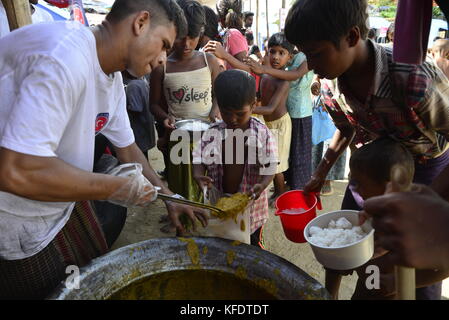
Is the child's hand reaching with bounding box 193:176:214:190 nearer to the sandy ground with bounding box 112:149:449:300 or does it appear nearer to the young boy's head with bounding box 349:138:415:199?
the young boy's head with bounding box 349:138:415:199

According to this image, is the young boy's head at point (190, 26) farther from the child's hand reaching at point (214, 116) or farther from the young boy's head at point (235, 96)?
the young boy's head at point (235, 96)

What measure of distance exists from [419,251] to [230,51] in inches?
133

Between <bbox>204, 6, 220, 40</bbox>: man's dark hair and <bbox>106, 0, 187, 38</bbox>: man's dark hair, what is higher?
<bbox>106, 0, 187, 38</bbox>: man's dark hair

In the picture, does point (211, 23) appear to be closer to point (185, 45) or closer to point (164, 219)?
point (185, 45)

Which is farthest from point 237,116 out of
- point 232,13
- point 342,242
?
point 232,13

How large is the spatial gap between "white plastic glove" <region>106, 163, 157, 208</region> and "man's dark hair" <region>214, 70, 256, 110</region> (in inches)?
31.8

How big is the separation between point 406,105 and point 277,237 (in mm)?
1860

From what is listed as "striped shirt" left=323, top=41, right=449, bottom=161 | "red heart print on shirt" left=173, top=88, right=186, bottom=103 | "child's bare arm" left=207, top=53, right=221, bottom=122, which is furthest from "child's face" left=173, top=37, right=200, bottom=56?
"striped shirt" left=323, top=41, right=449, bottom=161

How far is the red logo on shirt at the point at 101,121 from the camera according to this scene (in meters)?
1.38

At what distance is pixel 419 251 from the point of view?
589 mm

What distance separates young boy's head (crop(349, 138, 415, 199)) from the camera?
4.59ft

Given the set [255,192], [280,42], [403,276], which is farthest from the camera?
[280,42]

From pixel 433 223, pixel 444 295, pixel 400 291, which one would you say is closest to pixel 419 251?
pixel 433 223

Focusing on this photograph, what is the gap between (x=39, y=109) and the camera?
0.91 metres
